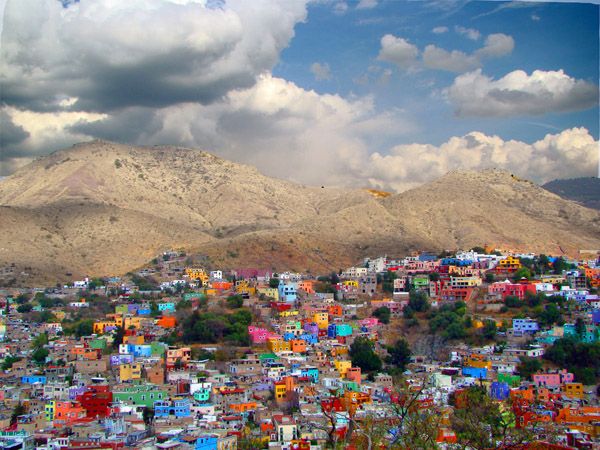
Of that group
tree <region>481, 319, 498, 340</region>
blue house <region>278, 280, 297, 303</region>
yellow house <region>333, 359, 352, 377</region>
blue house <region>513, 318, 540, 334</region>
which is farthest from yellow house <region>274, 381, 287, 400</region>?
blue house <region>278, 280, 297, 303</region>

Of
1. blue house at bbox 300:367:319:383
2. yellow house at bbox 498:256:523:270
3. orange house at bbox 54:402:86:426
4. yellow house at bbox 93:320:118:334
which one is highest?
yellow house at bbox 498:256:523:270

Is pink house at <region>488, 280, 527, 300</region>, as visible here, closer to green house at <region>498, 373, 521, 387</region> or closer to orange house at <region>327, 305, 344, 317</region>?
orange house at <region>327, 305, 344, 317</region>

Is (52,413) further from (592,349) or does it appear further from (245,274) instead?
(245,274)

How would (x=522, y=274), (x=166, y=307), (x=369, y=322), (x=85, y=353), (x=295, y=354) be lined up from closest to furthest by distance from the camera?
1. (x=85, y=353)
2. (x=295, y=354)
3. (x=369, y=322)
4. (x=166, y=307)
5. (x=522, y=274)

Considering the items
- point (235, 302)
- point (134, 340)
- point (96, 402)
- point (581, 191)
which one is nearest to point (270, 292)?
point (235, 302)

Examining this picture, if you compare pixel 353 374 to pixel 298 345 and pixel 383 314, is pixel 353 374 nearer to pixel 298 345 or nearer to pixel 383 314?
pixel 298 345
